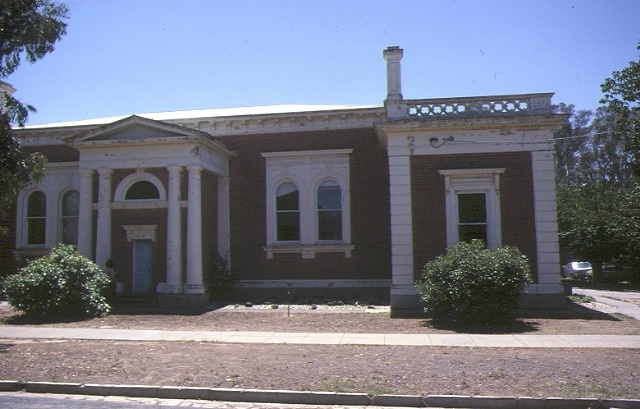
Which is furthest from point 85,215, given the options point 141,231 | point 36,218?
point 36,218

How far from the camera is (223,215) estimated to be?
2102cm

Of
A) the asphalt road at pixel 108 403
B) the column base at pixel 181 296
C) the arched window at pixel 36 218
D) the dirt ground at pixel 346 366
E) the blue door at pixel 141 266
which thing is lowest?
the asphalt road at pixel 108 403

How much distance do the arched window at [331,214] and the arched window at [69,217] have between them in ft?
32.0

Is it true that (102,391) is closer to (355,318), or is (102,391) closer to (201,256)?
(355,318)

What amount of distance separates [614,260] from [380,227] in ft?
72.5

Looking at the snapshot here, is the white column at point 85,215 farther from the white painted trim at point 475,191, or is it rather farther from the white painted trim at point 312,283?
the white painted trim at point 475,191

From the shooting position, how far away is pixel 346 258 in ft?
66.3

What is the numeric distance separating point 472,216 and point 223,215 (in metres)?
9.10

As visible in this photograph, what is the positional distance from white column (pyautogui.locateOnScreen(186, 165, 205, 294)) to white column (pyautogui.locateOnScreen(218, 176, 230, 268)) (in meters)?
2.52

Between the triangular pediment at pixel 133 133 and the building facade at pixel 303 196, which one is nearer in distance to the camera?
the building facade at pixel 303 196

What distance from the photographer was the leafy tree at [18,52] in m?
13.5

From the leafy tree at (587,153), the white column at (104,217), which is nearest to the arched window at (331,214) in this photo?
the white column at (104,217)

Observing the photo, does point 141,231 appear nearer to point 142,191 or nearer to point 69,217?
point 142,191

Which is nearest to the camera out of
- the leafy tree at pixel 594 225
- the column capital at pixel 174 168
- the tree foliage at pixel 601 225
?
the column capital at pixel 174 168
